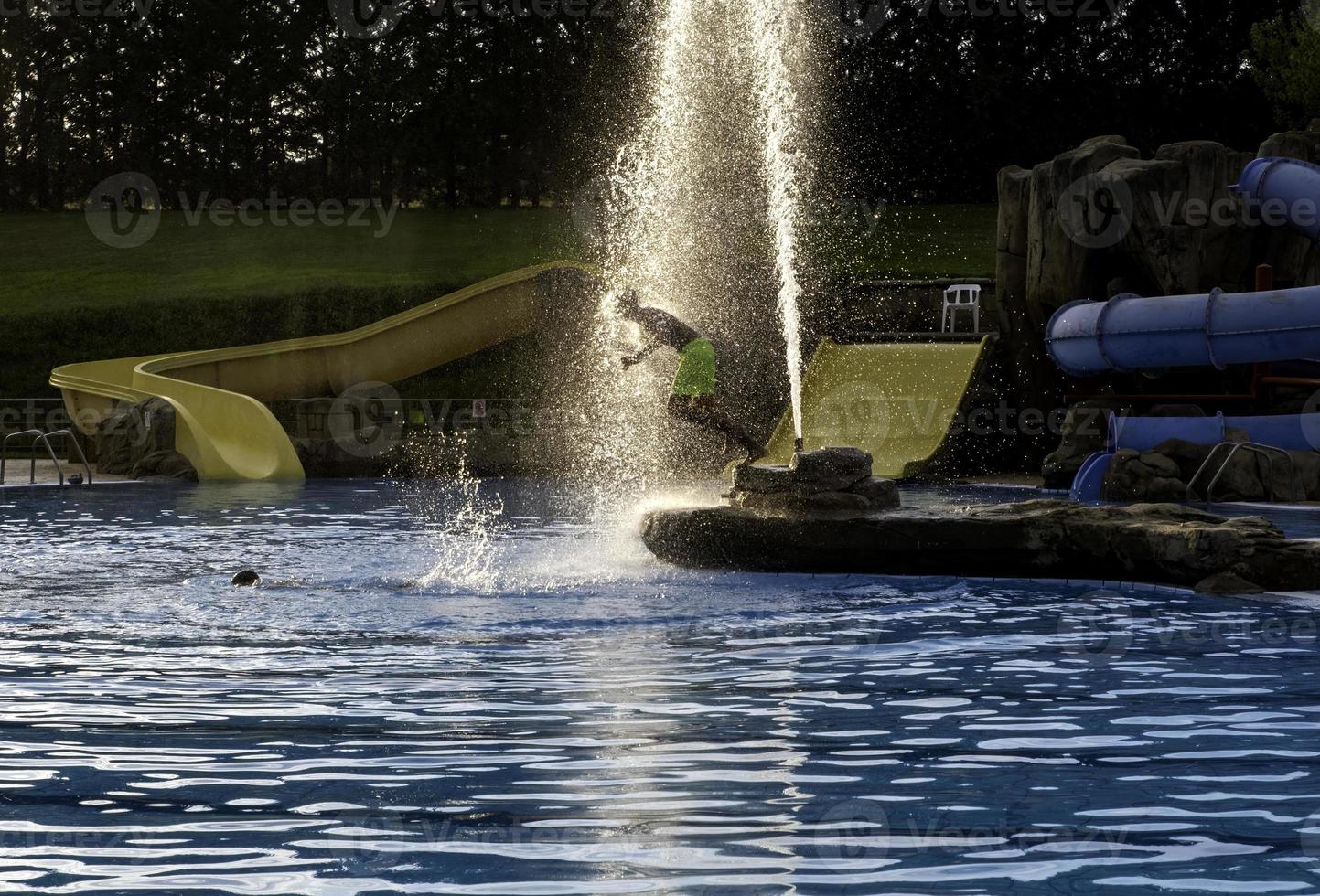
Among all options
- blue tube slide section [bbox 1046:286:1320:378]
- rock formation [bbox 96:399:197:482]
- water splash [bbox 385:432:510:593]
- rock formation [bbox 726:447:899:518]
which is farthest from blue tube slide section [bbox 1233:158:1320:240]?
rock formation [bbox 96:399:197:482]

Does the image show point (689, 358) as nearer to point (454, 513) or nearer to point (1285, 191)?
point (454, 513)

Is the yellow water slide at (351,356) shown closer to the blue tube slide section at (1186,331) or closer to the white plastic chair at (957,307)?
the white plastic chair at (957,307)

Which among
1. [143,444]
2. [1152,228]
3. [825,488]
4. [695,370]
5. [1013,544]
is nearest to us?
[1013,544]

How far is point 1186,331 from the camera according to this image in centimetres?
1917

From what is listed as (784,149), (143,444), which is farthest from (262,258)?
(143,444)

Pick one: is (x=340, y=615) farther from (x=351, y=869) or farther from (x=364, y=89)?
(x=364, y=89)

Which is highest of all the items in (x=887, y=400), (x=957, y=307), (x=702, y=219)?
(x=702, y=219)

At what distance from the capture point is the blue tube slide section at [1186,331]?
60.3ft

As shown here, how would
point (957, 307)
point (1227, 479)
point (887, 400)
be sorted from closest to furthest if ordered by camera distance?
1. point (1227, 479)
2. point (887, 400)
3. point (957, 307)

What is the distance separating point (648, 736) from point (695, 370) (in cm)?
936

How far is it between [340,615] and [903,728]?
4.46 m

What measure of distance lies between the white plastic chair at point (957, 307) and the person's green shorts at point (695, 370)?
11562 mm

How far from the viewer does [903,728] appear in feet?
22.2

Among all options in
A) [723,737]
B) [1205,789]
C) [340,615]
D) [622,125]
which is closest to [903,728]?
[723,737]
